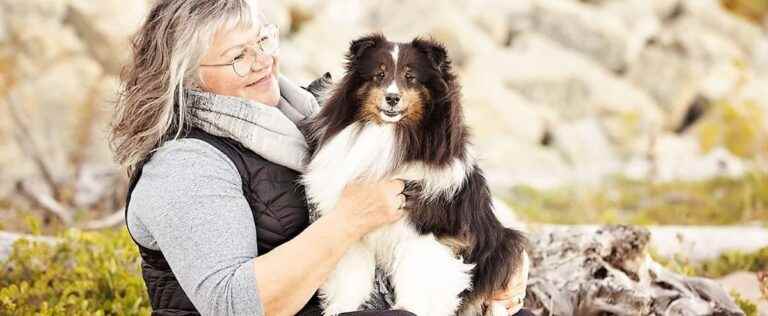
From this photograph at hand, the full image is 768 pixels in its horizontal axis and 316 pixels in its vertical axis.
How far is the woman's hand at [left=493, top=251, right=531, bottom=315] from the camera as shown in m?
3.06

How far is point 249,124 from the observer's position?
9.11ft

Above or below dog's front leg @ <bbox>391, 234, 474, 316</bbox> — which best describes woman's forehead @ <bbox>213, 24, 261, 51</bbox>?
above

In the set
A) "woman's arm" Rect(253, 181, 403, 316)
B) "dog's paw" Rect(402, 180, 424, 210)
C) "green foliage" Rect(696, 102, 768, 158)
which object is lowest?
"green foliage" Rect(696, 102, 768, 158)

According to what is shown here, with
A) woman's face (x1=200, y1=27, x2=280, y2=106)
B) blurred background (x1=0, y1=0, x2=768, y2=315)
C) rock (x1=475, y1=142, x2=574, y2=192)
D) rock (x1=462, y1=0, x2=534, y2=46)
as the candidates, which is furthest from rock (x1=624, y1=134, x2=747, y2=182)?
woman's face (x1=200, y1=27, x2=280, y2=106)

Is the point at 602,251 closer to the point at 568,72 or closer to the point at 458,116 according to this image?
the point at 458,116

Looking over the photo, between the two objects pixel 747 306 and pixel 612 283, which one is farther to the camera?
pixel 747 306

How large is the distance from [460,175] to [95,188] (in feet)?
19.7

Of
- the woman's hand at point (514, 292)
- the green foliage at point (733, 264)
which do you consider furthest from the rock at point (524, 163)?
the woman's hand at point (514, 292)

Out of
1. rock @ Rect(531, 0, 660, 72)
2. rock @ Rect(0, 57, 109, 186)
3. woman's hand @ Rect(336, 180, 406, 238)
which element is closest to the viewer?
woman's hand @ Rect(336, 180, 406, 238)

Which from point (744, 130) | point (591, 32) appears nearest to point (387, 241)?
point (744, 130)

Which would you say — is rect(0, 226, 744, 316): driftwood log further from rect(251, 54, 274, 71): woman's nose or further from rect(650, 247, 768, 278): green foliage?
rect(251, 54, 274, 71): woman's nose

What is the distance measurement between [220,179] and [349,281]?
0.59 m

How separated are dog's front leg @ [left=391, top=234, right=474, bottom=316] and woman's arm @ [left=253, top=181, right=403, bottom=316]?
0.53 ft

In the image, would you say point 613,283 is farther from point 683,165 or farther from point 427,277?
point 683,165
